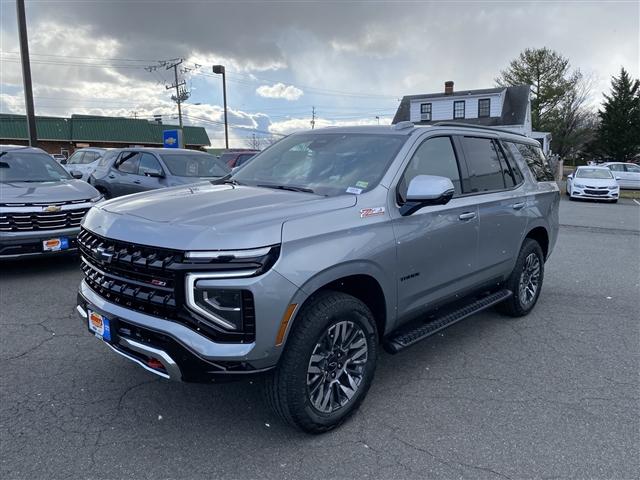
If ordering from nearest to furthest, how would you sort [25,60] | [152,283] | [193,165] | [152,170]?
1. [152,283]
2. [152,170]
3. [193,165]
4. [25,60]

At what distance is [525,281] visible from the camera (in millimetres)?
5195

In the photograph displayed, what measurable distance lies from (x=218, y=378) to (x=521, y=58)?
54.5m

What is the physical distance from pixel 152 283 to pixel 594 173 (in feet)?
73.2

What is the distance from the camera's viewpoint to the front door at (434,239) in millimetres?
3412

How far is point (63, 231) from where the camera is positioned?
6.43 m

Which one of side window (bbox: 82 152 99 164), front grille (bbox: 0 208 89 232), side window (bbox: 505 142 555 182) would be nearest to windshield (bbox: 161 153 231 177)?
front grille (bbox: 0 208 89 232)

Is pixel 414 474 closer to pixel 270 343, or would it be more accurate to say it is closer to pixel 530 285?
pixel 270 343

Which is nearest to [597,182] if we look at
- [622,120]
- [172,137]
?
[172,137]

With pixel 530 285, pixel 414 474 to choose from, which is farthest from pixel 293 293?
pixel 530 285

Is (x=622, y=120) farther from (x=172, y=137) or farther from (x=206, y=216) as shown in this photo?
(x=206, y=216)

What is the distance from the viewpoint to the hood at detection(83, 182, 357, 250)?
8.43 ft

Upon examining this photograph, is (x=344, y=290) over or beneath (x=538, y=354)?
over

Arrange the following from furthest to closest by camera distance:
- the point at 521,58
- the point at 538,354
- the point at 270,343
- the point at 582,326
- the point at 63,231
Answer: the point at 521,58 < the point at 63,231 < the point at 582,326 < the point at 538,354 < the point at 270,343

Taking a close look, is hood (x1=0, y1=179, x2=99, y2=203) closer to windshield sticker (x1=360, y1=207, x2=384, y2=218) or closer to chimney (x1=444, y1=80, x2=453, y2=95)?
windshield sticker (x1=360, y1=207, x2=384, y2=218)
